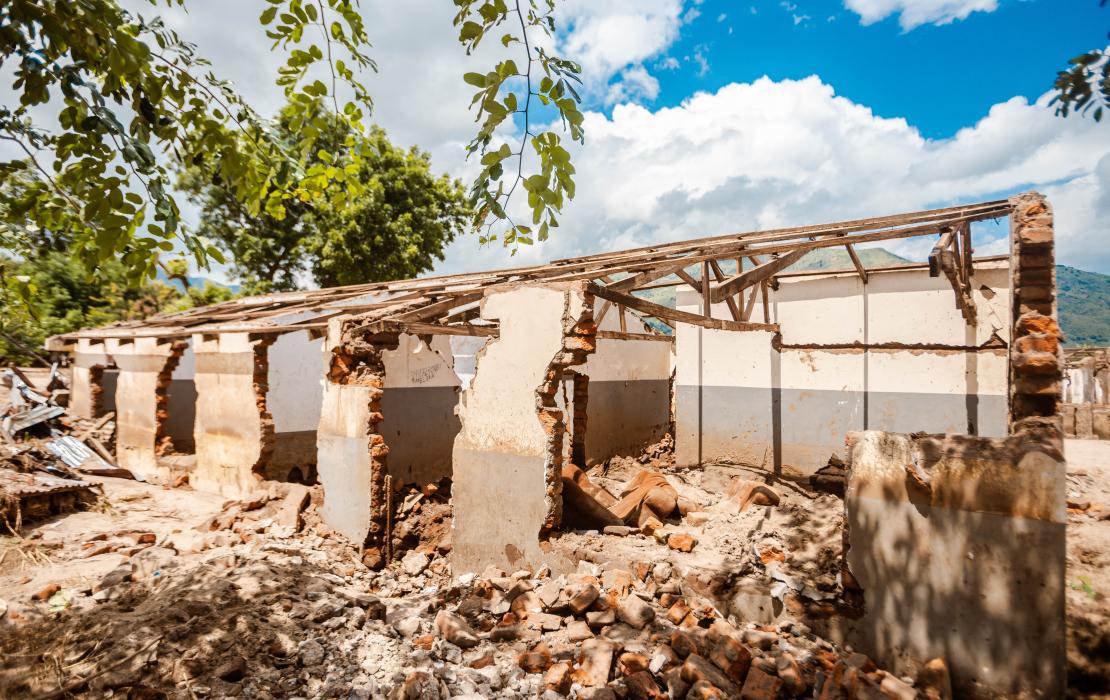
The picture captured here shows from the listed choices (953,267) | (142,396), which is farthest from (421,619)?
(142,396)

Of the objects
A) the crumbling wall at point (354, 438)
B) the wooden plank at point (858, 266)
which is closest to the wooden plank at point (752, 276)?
the wooden plank at point (858, 266)

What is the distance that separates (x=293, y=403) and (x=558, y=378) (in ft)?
18.9

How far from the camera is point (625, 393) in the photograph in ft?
41.0

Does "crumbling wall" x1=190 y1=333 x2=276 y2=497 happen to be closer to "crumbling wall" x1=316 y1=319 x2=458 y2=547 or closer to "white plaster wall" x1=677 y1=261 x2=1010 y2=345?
"crumbling wall" x1=316 y1=319 x2=458 y2=547

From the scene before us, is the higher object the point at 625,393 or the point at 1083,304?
the point at 1083,304

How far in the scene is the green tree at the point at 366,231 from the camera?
17281 mm

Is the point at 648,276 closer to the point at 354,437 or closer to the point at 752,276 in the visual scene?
the point at 752,276

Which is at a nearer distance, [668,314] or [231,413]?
[668,314]

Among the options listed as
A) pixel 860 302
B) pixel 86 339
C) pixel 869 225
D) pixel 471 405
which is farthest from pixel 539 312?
pixel 86 339

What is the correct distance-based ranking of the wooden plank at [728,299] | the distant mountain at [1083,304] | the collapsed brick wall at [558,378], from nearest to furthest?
the collapsed brick wall at [558,378]
the wooden plank at [728,299]
the distant mountain at [1083,304]

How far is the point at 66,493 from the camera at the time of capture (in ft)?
26.1

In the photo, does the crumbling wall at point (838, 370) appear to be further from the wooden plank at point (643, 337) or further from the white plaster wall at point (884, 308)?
the wooden plank at point (643, 337)

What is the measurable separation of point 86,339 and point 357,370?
9.90 m

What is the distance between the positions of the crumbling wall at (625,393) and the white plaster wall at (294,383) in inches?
182
